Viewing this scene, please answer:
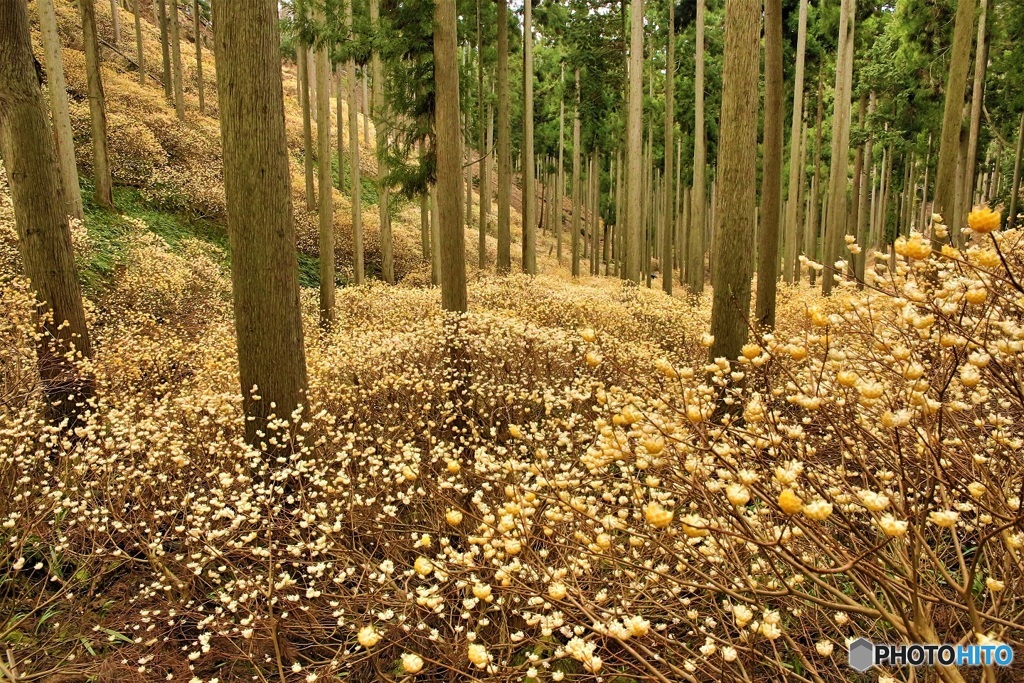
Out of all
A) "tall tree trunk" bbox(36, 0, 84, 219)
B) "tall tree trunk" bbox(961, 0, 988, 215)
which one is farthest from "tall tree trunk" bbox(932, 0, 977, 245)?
"tall tree trunk" bbox(36, 0, 84, 219)

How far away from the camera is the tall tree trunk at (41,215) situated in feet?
16.0

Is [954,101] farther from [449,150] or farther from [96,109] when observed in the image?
[96,109]

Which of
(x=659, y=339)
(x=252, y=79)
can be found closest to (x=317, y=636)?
(x=252, y=79)

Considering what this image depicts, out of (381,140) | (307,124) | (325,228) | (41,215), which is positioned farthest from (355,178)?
(41,215)

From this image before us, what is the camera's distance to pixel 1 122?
489 cm

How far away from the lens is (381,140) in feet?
40.9

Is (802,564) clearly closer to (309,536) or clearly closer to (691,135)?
(309,536)

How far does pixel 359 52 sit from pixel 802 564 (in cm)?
1147

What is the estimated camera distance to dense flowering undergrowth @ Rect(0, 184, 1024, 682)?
67.2 inches

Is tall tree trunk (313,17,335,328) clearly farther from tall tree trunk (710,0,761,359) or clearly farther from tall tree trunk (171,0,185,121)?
tall tree trunk (171,0,185,121)

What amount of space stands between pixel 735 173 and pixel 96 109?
1451 centimetres

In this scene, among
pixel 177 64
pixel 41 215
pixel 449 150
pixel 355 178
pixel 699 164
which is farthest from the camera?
pixel 177 64

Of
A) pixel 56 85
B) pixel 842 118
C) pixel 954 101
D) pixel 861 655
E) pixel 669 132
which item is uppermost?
pixel 56 85

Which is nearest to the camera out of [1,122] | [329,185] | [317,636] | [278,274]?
[317,636]
